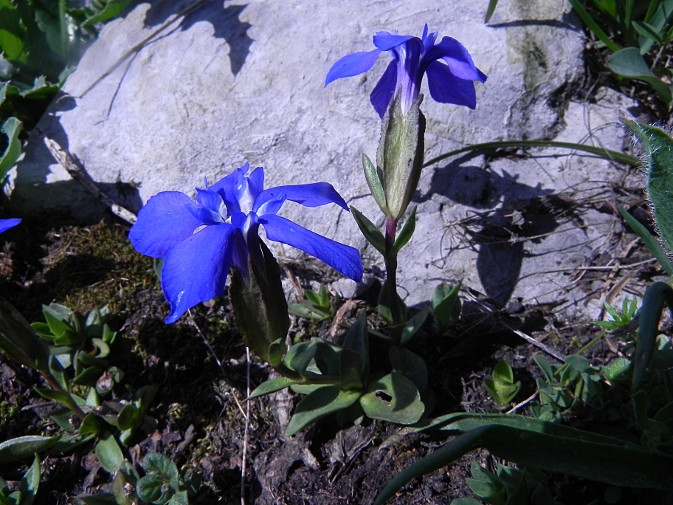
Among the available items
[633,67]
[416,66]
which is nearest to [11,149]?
[416,66]

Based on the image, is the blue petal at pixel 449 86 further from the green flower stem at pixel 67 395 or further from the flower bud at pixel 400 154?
the green flower stem at pixel 67 395

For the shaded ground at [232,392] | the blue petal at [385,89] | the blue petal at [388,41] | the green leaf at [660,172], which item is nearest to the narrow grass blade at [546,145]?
the shaded ground at [232,392]

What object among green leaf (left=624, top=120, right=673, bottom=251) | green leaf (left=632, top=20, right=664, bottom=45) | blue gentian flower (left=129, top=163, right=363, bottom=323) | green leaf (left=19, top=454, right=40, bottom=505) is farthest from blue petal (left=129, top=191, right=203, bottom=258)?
green leaf (left=632, top=20, right=664, bottom=45)

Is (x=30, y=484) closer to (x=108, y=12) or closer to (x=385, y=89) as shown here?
(x=385, y=89)

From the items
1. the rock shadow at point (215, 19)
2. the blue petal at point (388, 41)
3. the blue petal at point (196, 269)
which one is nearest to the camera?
the blue petal at point (196, 269)

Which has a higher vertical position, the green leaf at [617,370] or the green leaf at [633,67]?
the green leaf at [633,67]

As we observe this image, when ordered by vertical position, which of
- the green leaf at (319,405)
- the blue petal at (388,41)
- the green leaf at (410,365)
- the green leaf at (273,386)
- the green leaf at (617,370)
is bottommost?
the green leaf at (617,370)

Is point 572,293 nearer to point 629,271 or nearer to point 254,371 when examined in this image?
point 629,271
